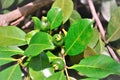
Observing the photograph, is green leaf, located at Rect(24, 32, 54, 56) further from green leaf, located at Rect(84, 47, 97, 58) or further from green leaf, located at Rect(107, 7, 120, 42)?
green leaf, located at Rect(107, 7, 120, 42)

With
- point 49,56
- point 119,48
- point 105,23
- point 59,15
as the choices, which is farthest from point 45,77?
point 105,23

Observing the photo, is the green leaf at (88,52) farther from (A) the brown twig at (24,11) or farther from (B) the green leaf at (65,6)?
(A) the brown twig at (24,11)

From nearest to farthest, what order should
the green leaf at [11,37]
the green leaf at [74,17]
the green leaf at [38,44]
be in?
the green leaf at [38,44]
the green leaf at [11,37]
the green leaf at [74,17]

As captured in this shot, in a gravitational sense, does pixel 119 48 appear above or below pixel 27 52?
below

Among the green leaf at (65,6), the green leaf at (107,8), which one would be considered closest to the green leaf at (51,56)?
the green leaf at (65,6)

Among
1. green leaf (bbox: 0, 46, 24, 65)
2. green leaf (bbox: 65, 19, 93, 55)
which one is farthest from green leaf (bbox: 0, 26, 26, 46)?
green leaf (bbox: 65, 19, 93, 55)

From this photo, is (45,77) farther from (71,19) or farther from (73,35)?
(71,19)
